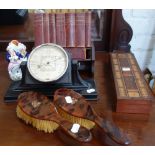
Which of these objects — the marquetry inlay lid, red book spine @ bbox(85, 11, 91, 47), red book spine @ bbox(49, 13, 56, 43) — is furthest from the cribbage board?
red book spine @ bbox(49, 13, 56, 43)

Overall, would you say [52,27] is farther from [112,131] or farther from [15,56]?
[112,131]

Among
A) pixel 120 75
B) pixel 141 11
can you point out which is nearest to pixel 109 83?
pixel 120 75

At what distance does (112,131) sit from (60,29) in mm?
368

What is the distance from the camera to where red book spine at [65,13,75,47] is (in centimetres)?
70

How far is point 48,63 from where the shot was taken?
615 millimetres

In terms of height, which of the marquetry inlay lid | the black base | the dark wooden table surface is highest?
the marquetry inlay lid

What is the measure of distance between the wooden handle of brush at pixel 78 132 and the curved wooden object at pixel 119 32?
431 mm

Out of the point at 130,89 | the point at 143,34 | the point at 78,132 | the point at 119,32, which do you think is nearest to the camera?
the point at 78,132

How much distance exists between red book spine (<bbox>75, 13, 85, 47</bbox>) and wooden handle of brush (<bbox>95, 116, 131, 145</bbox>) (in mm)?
285

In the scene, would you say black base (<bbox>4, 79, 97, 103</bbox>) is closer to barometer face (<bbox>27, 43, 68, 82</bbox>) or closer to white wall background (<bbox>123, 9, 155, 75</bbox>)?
barometer face (<bbox>27, 43, 68, 82</bbox>)

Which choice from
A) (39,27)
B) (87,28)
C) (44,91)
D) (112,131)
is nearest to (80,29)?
(87,28)

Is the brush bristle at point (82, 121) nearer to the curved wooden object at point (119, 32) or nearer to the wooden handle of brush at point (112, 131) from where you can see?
the wooden handle of brush at point (112, 131)

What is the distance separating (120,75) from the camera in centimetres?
66

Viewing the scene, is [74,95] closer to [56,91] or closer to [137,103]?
[56,91]
